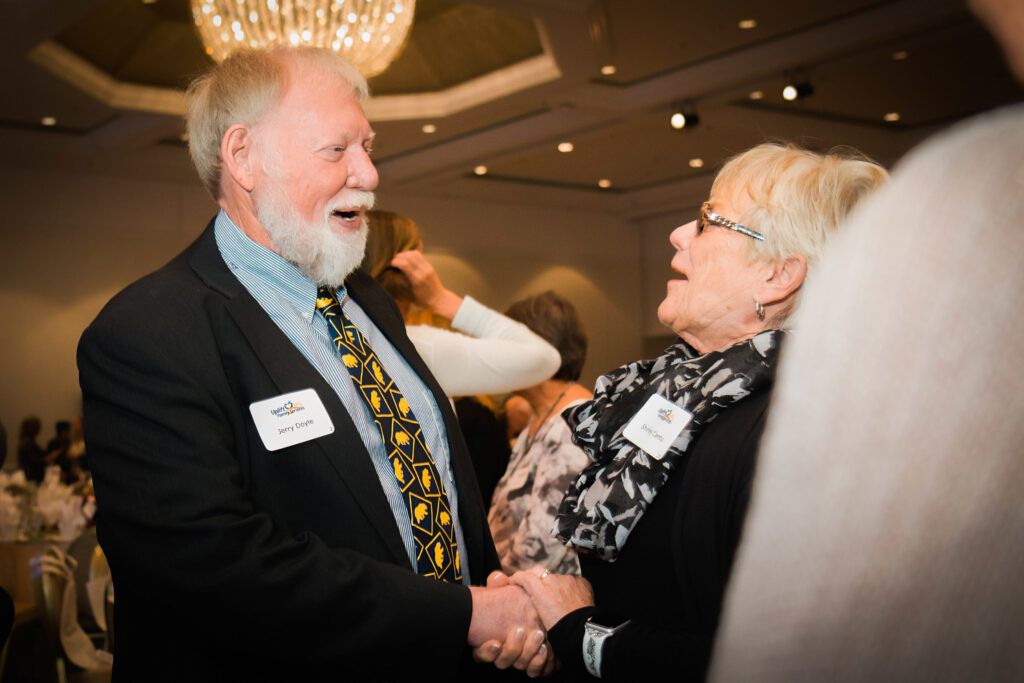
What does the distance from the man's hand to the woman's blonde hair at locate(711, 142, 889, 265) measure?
2.43ft

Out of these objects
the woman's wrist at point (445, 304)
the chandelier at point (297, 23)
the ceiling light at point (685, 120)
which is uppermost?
the ceiling light at point (685, 120)

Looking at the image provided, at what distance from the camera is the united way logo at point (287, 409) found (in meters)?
1.33

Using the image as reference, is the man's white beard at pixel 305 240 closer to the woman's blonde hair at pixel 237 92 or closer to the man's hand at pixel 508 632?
the woman's blonde hair at pixel 237 92

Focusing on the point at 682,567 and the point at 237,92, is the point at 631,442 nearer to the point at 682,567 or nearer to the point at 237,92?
the point at 682,567

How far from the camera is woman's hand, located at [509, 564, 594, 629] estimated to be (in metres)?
1.39

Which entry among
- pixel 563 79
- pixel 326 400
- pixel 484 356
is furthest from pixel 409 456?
pixel 563 79

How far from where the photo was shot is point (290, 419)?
1.33 meters

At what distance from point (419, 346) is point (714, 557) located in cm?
120

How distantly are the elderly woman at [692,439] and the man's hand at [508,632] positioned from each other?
0.04 metres

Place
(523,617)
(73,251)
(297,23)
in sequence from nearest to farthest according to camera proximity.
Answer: (523,617) < (297,23) < (73,251)

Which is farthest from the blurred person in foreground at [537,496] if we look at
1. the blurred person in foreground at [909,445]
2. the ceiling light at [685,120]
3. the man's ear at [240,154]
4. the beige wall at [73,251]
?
the beige wall at [73,251]

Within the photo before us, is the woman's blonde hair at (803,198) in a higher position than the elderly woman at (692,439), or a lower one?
higher

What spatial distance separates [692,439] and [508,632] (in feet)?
1.51

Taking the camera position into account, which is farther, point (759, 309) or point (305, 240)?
point (305, 240)
